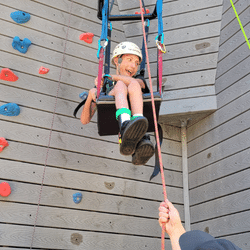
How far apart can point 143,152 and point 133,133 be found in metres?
0.19

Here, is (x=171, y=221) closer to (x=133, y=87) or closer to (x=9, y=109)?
(x=133, y=87)

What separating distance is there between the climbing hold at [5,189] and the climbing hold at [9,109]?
593mm

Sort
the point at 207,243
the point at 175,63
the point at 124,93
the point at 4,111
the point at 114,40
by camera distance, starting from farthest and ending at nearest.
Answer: the point at 114,40 → the point at 175,63 → the point at 4,111 → the point at 124,93 → the point at 207,243

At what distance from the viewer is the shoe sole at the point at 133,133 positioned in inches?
69.4

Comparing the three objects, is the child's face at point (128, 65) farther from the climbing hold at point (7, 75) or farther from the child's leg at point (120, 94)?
the climbing hold at point (7, 75)

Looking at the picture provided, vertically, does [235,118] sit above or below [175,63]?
below

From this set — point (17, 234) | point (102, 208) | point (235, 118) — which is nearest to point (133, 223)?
point (102, 208)

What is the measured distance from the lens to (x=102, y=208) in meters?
2.77

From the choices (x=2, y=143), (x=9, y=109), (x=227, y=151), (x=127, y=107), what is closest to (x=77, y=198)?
(x=2, y=143)

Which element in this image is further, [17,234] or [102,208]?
[102,208]

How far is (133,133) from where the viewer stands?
179cm

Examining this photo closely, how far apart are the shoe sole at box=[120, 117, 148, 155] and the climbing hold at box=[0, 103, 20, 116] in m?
1.25

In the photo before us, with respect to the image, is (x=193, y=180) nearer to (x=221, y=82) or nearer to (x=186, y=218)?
(x=186, y=218)

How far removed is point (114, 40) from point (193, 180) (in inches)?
66.9
